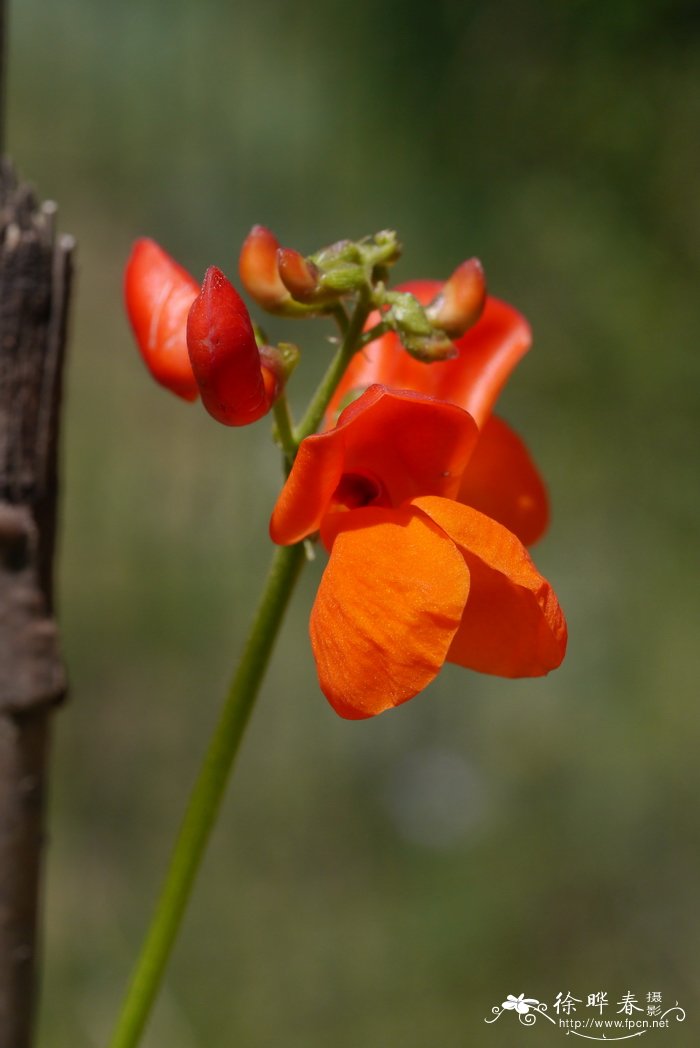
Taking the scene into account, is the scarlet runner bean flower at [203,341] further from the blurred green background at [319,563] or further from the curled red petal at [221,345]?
the blurred green background at [319,563]

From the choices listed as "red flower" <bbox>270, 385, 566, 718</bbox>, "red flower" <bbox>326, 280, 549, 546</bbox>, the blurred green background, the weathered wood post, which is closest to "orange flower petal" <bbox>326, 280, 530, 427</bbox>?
"red flower" <bbox>326, 280, 549, 546</bbox>

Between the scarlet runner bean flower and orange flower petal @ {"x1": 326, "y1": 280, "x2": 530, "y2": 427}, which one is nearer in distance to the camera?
the scarlet runner bean flower

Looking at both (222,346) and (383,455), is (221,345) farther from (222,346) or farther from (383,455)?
(383,455)

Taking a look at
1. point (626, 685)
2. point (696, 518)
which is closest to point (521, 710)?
point (626, 685)

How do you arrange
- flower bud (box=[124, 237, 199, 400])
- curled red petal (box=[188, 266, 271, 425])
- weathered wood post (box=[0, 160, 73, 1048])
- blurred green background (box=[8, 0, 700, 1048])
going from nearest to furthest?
curled red petal (box=[188, 266, 271, 425]) < flower bud (box=[124, 237, 199, 400]) < weathered wood post (box=[0, 160, 73, 1048]) < blurred green background (box=[8, 0, 700, 1048])

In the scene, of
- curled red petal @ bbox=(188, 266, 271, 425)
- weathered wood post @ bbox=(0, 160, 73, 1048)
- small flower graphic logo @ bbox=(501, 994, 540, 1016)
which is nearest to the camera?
curled red petal @ bbox=(188, 266, 271, 425)

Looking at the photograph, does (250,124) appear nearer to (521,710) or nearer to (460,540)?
(521,710)

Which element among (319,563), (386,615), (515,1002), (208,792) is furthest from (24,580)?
(319,563)

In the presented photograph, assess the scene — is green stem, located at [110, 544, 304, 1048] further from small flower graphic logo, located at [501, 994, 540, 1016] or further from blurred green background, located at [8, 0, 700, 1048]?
blurred green background, located at [8, 0, 700, 1048]
